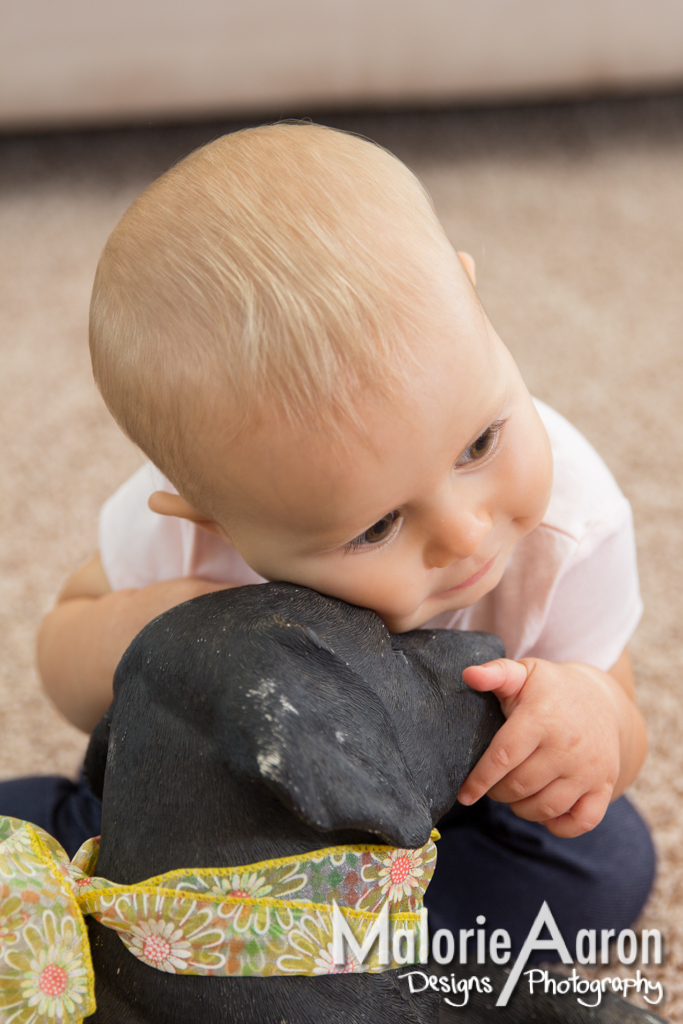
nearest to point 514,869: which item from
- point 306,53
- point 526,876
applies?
point 526,876

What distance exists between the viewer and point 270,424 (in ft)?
1.32

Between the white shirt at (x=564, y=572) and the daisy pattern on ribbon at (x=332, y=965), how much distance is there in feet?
0.83

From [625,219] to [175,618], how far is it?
3.78 ft

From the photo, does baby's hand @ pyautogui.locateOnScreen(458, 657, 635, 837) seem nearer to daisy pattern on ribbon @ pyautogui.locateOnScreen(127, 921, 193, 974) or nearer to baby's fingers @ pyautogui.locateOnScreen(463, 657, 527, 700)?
baby's fingers @ pyautogui.locateOnScreen(463, 657, 527, 700)

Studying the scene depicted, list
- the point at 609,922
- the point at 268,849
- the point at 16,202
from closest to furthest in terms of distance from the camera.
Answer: the point at 268,849 < the point at 609,922 < the point at 16,202

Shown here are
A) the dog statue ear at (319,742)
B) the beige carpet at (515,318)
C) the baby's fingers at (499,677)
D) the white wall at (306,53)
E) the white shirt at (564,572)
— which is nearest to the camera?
the dog statue ear at (319,742)

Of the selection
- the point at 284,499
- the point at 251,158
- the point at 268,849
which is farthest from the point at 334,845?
the point at 251,158

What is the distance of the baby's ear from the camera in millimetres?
502

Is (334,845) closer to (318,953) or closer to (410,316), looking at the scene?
(318,953)

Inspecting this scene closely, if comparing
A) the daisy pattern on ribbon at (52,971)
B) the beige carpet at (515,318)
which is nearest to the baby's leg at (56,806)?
the beige carpet at (515,318)

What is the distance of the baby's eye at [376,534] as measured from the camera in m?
0.45

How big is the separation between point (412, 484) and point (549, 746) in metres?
0.17

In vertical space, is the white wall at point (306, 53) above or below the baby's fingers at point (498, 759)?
above

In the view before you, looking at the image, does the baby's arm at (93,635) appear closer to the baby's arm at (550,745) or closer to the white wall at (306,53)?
the baby's arm at (550,745)
